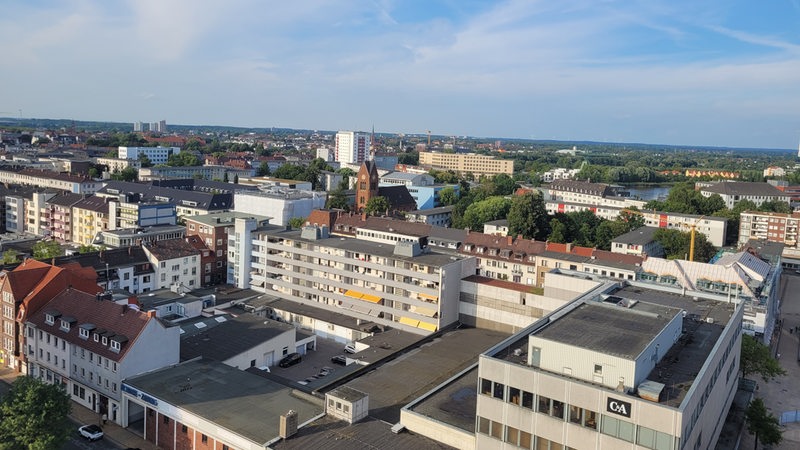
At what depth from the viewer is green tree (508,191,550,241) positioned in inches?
3420

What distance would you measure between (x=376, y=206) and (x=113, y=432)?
220 ft

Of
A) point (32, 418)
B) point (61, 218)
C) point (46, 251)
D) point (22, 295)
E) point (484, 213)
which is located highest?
point (484, 213)

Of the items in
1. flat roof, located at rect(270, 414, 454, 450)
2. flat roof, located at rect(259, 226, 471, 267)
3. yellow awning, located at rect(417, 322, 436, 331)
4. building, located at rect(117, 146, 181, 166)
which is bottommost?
yellow awning, located at rect(417, 322, 436, 331)

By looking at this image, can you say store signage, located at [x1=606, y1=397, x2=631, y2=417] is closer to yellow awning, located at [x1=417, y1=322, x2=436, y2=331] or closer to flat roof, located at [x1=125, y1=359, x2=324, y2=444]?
flat roof, located at [x1=125, y1=359, x2=324, y2=444]

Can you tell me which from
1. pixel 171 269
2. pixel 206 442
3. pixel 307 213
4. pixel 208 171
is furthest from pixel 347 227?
pixel 208 171

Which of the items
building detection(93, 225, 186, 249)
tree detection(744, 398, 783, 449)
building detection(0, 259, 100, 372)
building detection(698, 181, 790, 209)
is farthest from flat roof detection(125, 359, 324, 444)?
building detection(698, 181, 790, 209)

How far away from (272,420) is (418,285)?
75.9 ft

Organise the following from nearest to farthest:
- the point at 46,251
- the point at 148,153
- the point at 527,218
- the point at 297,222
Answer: the point at 46,251 → the point at 297,222 → the point at 527,218 → the point at 148,153

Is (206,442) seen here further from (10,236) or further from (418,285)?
(10,236)

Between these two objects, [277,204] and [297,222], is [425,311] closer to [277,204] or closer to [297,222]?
[297,222]

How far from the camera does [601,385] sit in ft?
79.8

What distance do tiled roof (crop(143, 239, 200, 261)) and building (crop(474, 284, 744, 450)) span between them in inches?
1588

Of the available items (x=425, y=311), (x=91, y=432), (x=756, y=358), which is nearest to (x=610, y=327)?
(x=756, y=358)

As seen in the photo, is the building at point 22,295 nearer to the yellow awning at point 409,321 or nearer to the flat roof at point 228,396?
the flat roof at point 228,396
